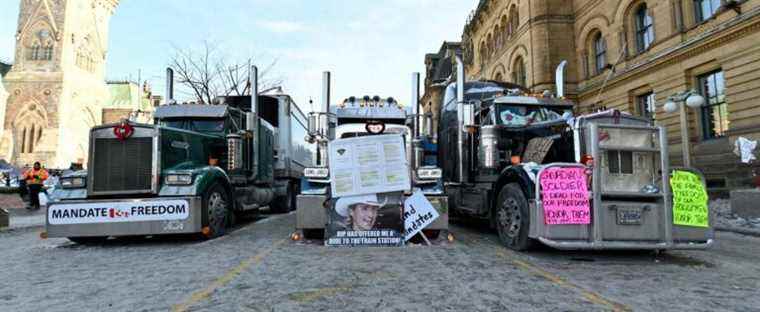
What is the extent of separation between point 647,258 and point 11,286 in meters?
7.82

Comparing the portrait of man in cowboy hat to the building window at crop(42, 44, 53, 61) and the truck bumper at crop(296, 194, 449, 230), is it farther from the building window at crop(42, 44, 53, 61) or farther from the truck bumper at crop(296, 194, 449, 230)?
the building window at crop(42, 44, 53, 61)

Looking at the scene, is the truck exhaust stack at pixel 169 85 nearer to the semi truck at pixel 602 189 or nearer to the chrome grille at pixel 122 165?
the chrome grille at pixel 122 165

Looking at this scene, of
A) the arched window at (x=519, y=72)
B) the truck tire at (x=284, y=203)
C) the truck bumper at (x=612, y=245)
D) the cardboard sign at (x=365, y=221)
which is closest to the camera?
the truck bumper at (x=612, y=245)

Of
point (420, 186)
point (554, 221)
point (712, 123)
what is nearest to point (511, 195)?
point (554, 221)

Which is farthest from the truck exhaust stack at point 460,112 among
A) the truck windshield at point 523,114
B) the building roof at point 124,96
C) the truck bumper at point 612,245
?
the building roof at point 124,96

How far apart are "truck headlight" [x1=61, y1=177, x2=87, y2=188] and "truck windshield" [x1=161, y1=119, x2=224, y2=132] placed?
252 centimetres

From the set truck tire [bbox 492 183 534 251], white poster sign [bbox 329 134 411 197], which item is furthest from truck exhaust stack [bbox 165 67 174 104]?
truck tire [bbox 492 183 534 251]

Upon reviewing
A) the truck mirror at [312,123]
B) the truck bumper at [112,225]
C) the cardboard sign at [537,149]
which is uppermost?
the truck mirror at [312,123]

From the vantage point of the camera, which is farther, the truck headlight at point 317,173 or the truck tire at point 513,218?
the truck headlight at point 317,173

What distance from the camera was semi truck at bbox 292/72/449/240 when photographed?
6930 mm

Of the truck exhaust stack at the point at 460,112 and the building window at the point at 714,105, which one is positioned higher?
the building window at the point at 714,105

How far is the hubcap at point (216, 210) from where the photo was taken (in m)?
8.07

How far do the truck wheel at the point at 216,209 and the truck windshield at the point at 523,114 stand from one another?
18.4ft

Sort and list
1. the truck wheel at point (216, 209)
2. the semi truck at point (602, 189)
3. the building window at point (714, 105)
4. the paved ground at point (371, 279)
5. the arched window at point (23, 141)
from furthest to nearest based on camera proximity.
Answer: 1. the arched window at point (23, 141)
2. the building window at point (714, 105)
3. the truck wheel at point (216, 209)
4. the semi truck at point (602, 189)
5. the paved ground at point (371, 279)
